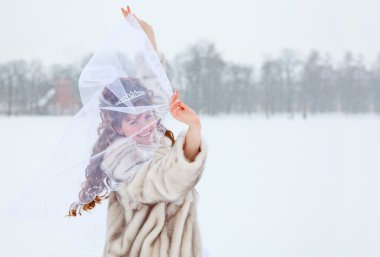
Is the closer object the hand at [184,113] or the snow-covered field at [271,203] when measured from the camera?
the hand at [184,113]

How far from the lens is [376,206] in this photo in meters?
4.66

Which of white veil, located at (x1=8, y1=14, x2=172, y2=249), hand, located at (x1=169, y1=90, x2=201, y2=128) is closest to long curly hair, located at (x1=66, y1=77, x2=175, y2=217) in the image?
white veil, located at (x1=8, y1=14, x2=172, y2=249)

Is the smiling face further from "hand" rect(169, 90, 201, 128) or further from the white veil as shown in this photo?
"hand" rect(169, 90, 201, 128)

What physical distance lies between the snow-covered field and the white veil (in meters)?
0.16

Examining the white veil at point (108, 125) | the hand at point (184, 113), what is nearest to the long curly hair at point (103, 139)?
the white veil at point (108, 125)

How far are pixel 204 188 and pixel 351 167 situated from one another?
332 centimetres

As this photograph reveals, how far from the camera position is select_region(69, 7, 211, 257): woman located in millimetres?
1153

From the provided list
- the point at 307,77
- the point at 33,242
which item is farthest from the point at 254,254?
the point at 307,77

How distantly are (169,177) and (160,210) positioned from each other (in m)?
0.13

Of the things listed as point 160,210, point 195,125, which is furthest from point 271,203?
point 195,125

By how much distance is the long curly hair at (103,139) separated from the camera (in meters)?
1.19

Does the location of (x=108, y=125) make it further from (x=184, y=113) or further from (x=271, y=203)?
(x=271, y=203)

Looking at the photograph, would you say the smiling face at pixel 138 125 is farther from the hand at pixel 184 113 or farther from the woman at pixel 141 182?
the hand at pixel 184 113

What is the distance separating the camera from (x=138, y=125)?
1199 millimetres
